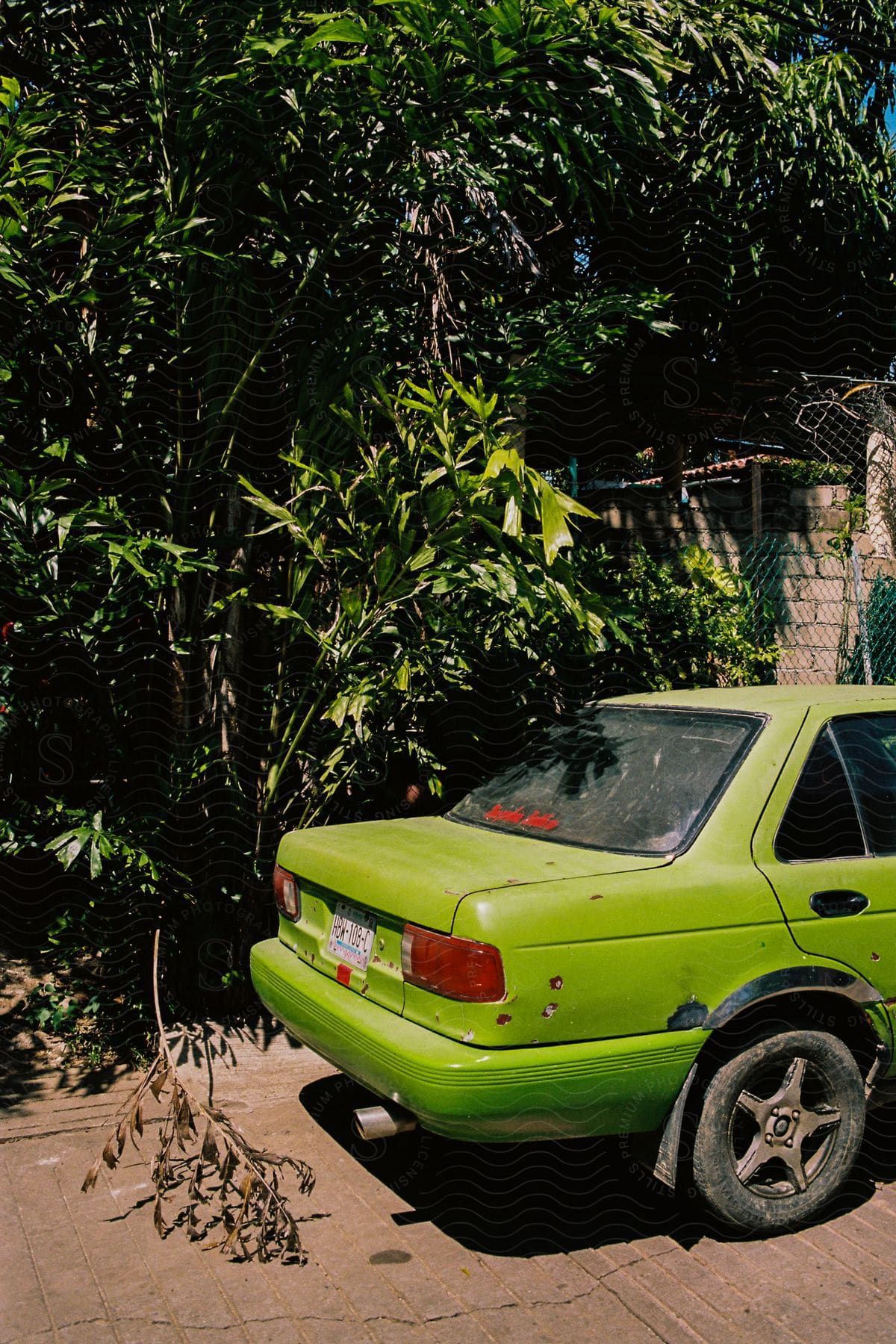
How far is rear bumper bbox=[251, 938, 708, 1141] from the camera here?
115 inches

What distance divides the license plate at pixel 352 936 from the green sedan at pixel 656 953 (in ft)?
0.04

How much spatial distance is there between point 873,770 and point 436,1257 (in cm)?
196

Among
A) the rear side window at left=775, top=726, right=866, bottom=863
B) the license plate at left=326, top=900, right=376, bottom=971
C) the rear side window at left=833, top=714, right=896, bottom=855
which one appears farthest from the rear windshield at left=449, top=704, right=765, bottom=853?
the license plate at left=326, top=900, right=376, bottom=971

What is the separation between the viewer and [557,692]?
5957 mm

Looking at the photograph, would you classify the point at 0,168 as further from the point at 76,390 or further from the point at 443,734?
the point at 443,734

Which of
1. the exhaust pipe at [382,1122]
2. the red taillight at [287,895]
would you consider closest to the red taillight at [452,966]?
the exhaust pipe at [382,1122]

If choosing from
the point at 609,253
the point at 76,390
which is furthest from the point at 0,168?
the point at 609,253

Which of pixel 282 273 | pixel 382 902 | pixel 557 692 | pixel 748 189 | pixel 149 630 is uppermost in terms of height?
pixel 748 189

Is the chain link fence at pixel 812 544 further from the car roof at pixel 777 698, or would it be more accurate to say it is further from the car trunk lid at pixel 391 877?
the car trunk lid at pixel 391 877

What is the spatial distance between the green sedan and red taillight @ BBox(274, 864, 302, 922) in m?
0.03

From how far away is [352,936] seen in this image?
357cm

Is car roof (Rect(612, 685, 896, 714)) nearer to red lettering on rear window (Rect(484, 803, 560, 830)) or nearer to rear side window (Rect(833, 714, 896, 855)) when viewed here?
rear side window (Rect(833, 714, 896, 855))

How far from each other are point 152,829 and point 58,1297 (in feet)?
5.67

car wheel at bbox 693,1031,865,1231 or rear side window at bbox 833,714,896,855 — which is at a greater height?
rear side window at bbox 833,714,896,855
